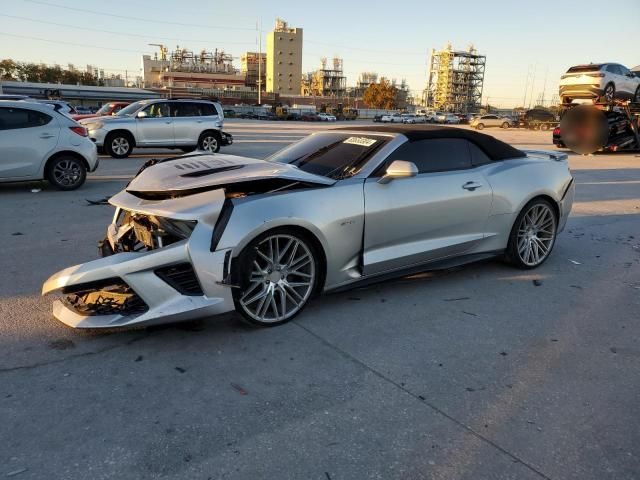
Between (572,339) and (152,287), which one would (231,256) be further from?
(572,339)

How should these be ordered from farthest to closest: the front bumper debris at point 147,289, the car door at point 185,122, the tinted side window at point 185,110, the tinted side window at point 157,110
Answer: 1. the tinted side window at point 185,110
2. the car door at point 185,122
3. the tinted side window at point 157,110
4. the front bumper debris at point 147,289

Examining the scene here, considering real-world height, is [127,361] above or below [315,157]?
below

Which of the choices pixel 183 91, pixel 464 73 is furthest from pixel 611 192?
pixel 464 73

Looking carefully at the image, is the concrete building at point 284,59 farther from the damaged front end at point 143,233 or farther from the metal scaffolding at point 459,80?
the damaged front end at point 143,233

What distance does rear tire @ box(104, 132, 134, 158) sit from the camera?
567 inches

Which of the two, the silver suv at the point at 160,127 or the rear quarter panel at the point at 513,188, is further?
the silver suv at the point at 160,127

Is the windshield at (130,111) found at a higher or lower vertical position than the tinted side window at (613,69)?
lower

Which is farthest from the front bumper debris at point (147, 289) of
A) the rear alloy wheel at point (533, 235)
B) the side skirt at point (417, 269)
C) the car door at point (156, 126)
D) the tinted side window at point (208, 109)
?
the tinted side window at point (208, 109)

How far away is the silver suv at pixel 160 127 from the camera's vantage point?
1441 cm

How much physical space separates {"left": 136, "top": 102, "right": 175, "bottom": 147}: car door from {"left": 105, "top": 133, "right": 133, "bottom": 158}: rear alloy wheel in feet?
0.93

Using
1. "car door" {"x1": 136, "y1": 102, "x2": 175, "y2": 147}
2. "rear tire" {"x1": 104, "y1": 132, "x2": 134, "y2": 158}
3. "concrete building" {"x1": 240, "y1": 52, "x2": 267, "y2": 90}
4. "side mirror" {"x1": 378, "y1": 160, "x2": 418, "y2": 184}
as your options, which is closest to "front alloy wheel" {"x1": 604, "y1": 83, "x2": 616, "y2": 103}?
"car door" {"x1": 136, "y1": 102, "x2": 175, "y2": 147}

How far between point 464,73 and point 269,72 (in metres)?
57.1

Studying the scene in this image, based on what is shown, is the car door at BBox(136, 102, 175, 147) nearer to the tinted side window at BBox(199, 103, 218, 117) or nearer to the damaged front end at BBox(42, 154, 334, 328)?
the tinted side window at BBox(199, 103, 218, 117)

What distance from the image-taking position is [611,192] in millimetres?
10922
